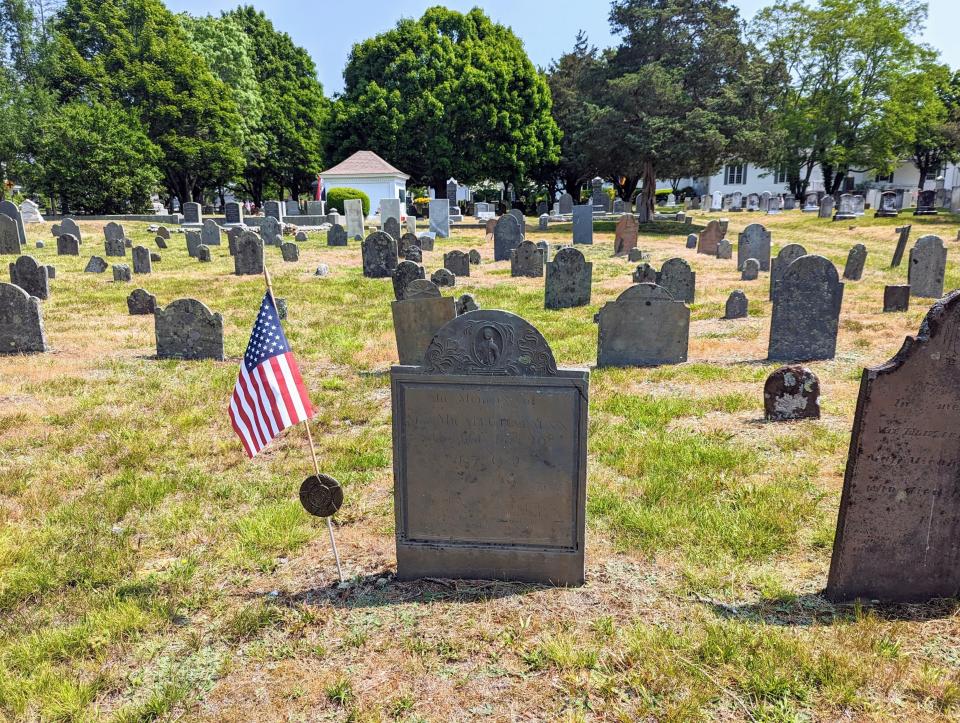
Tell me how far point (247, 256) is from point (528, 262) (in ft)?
25.9

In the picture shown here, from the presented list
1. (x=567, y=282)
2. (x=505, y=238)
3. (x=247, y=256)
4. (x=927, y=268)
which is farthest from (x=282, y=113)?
(x=927, y=268)

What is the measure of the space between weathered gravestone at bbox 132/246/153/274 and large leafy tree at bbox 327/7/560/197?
27488 mm

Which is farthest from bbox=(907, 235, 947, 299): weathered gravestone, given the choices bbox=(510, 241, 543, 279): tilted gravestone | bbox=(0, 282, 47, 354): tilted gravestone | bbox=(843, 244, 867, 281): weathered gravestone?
bbox=(0, 282, 47, 354): tilted gravestone

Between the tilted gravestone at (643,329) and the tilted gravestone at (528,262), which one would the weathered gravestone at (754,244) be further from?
the tilted gravestone at (643,329)

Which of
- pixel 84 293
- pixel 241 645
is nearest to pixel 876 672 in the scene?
pixel 241 645

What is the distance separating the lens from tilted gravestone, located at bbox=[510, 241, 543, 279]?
18.2m

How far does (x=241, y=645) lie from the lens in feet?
11.5

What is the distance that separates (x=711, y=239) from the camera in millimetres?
23719

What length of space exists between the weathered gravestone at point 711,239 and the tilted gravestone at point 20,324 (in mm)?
20455

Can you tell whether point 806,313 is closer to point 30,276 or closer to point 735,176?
point 30,276

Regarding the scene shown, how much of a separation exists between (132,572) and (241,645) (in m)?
1.20

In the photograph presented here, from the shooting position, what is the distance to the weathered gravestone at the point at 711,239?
23.7 m

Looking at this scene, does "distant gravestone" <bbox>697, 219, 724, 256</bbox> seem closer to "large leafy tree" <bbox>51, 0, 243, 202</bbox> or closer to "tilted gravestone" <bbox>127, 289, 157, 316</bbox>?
"tilted gravestone" <bbox>127, 289, 157, 316</bbox>

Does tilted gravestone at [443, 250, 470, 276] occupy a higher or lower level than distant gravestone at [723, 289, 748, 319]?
higher
